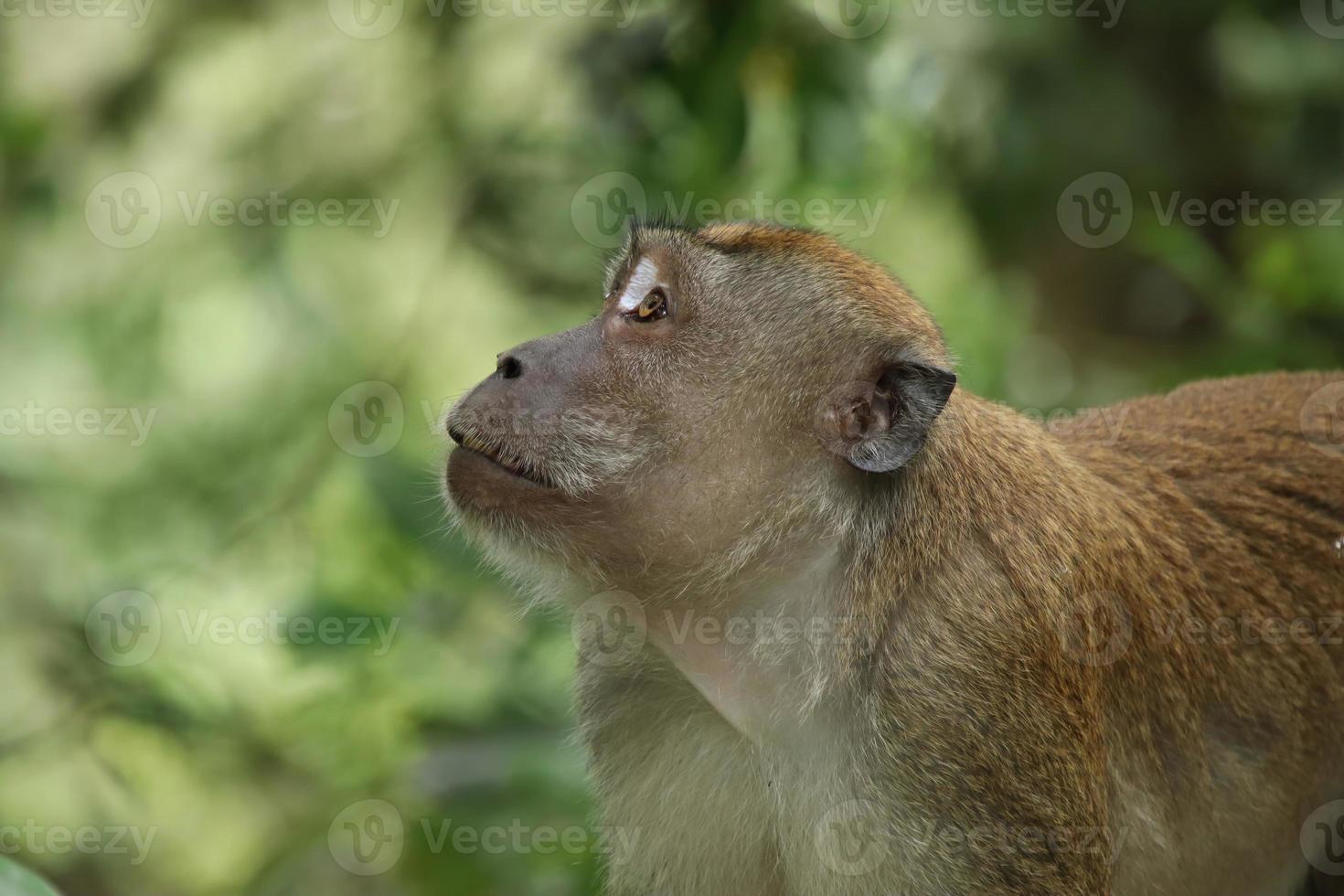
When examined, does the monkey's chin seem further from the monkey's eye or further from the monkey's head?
the monkey's eye

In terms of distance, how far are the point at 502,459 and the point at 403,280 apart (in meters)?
5.62

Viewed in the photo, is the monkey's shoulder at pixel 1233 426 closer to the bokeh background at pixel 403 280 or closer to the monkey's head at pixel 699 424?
the monkey's head at pixel 699 424

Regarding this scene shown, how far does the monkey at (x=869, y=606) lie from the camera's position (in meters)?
3.68

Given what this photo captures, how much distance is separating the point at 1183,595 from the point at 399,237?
19.4ft

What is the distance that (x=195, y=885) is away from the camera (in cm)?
804

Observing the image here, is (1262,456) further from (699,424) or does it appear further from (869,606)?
(699,424)

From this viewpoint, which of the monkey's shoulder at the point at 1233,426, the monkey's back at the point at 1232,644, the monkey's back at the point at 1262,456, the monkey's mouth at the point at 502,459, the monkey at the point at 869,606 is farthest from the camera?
the monkey's shoulder at the point at 1233,426

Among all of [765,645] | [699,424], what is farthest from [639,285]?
[765,645]

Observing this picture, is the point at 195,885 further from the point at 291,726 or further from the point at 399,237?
the point at 399,237

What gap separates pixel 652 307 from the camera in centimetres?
409

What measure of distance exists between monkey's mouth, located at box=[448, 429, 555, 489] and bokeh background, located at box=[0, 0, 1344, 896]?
6.93ft

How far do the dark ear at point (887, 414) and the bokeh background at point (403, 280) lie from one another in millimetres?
2317

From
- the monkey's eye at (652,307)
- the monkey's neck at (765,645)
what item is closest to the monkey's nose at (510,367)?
the monkey's eye at (652,307)

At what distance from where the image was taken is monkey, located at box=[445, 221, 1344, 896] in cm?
368
